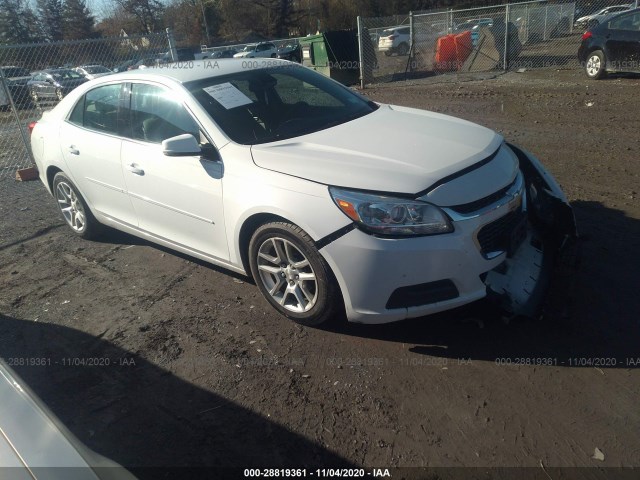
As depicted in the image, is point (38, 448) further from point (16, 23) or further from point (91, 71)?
point (16, 23)

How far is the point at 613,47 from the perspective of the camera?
11.8 metres

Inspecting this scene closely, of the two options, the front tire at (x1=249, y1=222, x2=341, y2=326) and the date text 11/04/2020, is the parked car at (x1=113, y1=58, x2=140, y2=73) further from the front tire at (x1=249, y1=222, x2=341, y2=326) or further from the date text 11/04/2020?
the date text 11/04/2020

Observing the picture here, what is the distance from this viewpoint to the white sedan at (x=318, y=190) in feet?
9.63

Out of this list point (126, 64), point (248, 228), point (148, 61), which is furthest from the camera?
point (126, 64)

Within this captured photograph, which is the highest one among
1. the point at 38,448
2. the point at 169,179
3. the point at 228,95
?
the point at 228,95

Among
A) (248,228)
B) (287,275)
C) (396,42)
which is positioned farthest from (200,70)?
(396,42)

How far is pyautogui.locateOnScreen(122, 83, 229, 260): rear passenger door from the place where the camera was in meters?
3.67

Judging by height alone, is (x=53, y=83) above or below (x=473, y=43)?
above

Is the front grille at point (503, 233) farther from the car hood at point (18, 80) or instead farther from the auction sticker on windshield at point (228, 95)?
the car hood at point (18, 80)

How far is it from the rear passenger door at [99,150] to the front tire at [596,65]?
38.5 feet

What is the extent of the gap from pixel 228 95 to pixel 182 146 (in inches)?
27.8

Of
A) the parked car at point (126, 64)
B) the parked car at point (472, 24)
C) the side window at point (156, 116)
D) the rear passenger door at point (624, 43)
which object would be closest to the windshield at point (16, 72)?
the parked car at point (126, 64)

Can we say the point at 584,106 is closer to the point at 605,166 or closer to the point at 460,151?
the point at 605,166

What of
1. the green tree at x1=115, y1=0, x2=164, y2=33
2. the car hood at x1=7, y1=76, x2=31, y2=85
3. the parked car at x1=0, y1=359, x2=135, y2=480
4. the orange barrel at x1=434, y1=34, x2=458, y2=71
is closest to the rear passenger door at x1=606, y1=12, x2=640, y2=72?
the orange barrel at x1=434, y1=34, x2=458, y2=71
